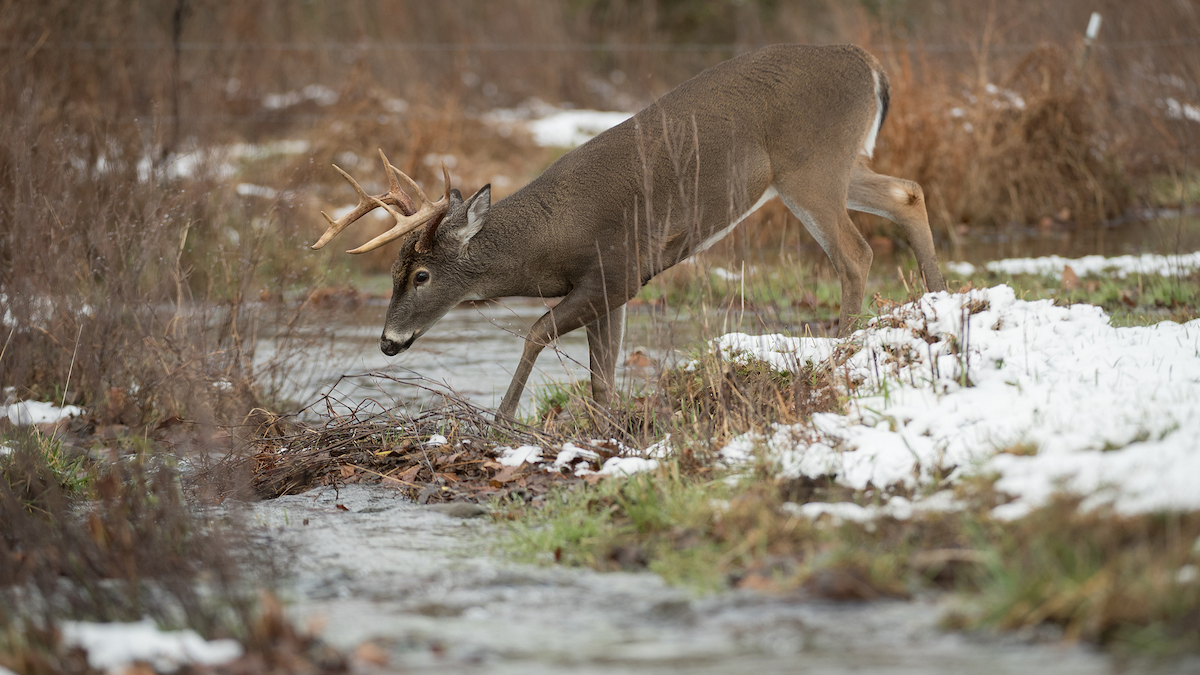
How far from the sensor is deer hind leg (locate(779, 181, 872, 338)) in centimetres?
689

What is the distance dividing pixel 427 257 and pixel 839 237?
7.85 ft

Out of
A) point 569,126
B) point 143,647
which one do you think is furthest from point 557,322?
point 569,126

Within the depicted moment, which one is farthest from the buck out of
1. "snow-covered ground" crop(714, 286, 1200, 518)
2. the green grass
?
the green grass

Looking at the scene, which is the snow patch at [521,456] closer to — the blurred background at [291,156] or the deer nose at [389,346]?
the blurred background at [291,156]

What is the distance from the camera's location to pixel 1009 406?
4.36 metres

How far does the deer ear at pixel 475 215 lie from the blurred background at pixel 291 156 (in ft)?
3.53

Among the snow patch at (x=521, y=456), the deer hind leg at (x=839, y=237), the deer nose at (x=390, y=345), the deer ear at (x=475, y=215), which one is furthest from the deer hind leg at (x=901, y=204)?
the snow patch at (x=521, y=456)

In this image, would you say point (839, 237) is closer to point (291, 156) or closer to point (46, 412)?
point (46, 412)

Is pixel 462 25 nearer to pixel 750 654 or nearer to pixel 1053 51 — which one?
pixel 1053 51

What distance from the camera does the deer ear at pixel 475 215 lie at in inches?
259

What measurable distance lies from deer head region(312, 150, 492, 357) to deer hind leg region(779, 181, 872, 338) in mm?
1802

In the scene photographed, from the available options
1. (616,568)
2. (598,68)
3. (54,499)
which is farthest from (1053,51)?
(598,68)

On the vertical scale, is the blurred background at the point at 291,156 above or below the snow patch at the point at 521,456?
above

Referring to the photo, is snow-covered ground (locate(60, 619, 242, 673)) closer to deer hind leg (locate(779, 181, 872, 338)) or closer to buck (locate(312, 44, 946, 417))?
buck (locate(312, 44, 946, 417))
